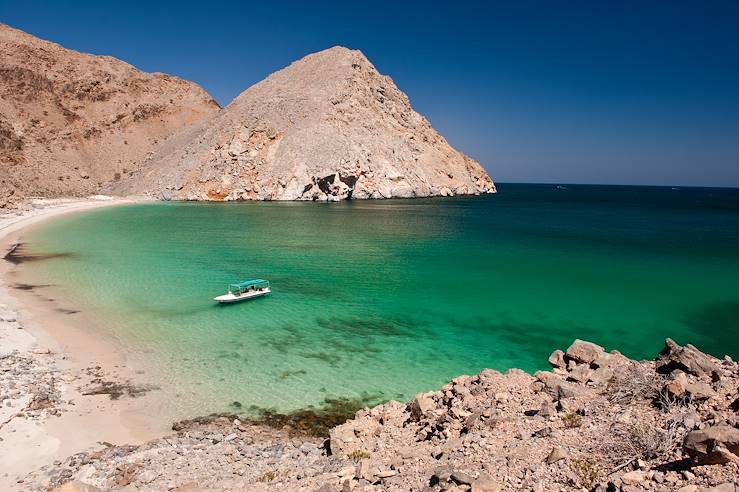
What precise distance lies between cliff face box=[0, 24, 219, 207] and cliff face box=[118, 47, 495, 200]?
9.98 metres

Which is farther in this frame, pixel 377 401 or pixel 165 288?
pixel 165 288

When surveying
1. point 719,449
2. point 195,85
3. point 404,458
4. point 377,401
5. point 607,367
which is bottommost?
point 377,401

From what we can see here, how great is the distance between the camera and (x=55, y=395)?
41.6ft

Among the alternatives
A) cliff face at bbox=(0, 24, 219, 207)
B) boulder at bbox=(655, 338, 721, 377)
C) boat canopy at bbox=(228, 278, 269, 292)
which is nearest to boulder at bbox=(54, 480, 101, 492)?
boulder at bbox=(655, 338, 721, 377)

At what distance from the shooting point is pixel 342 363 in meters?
16.1

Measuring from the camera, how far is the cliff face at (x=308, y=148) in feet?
290

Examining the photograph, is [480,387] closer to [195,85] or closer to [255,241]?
[255,241]

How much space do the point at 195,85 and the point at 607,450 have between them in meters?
147

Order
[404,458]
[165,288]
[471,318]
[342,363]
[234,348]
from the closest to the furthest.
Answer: [404,458] < [342,363] < [234,348] < [471,318] < [165,288]

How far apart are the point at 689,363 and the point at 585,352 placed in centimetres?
269

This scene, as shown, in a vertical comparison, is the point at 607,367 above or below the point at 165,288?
above

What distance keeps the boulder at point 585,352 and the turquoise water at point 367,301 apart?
5.07 m

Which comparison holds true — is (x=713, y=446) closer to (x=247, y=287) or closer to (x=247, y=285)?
(x=247, y=285)

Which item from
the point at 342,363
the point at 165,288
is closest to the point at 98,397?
the point at 342,363
